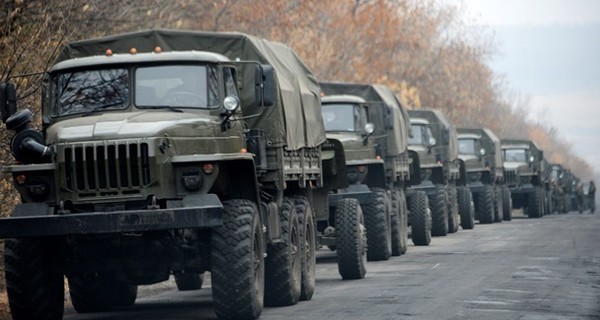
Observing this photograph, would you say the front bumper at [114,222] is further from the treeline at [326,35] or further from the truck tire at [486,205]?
the truck tire at [486,205]

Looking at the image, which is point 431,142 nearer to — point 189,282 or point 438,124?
point 438,124

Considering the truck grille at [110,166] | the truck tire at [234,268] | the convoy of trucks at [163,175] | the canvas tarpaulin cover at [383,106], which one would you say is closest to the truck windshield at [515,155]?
the canvas tarpaulin cover at [383,106]

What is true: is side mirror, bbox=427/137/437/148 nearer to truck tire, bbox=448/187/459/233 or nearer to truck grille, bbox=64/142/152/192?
truck tire, bbox=448/187/459/233

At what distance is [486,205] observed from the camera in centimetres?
4206

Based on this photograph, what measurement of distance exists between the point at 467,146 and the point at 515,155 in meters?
8.79

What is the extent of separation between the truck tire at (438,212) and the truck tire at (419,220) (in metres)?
3.38

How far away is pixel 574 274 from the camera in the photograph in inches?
775

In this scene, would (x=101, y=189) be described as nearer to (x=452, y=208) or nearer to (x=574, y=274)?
(x=574, y=274)

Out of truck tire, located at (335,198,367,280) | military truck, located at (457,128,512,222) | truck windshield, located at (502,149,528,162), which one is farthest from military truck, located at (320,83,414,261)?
truck windshield, located at (502,149,528,162)

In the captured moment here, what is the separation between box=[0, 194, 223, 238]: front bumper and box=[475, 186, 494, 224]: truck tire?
2956 cm

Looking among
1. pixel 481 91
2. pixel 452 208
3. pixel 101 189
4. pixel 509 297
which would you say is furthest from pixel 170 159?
pixel 481 91

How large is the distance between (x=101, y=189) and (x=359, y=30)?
39625 millimetres

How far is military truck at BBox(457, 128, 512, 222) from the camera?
41938 millimetres

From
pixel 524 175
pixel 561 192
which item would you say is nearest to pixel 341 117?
pixel 524 175
